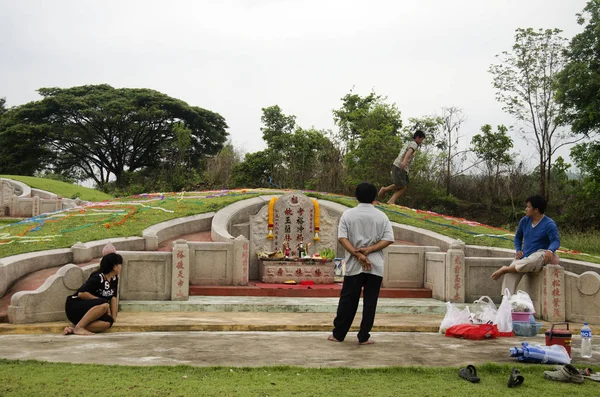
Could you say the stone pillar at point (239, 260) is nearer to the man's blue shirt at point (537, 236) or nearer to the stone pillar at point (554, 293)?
the man's blue shirt at point (537, 236)

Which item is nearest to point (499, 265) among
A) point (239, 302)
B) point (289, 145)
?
point (239, 302)

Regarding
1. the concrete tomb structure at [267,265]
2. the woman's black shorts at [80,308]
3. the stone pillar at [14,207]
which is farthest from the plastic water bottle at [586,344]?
the stone pillar at [14,207]

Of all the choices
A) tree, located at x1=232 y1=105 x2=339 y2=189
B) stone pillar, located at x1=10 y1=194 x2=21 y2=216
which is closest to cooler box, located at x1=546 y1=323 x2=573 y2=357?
tree, located at x1=232 y1=105 x2=339 y2=189

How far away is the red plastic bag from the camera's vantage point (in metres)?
6.76

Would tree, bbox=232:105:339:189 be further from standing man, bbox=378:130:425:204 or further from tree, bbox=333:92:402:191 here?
standing man, bbox=378:130:425:204

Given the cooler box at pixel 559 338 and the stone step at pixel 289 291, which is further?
the stone step at pixel 289 291

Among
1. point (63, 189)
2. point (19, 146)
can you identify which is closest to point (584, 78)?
point (63, 189)

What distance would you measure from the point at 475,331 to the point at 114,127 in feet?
112

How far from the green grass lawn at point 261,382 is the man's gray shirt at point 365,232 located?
146 cm

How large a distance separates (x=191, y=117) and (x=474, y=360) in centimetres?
3496

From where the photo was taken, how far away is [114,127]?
37.4m

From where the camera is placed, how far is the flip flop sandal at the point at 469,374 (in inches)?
181

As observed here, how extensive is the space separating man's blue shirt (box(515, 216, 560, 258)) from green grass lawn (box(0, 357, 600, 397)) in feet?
10.1

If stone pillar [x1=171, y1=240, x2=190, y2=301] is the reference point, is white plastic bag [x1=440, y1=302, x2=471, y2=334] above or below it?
below
